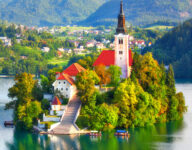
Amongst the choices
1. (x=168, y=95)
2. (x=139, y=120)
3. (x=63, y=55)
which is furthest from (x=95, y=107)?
(x=63, y=55)

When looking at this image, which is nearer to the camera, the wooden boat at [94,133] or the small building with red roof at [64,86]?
the wooden boat at [94,133]

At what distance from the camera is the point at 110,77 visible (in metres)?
72.9

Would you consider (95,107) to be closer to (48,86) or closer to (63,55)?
(48,86)

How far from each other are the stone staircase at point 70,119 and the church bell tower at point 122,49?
9.55m

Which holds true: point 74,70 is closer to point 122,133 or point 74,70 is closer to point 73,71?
point 73,71

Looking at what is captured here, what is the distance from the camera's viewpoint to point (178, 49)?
16712 cm

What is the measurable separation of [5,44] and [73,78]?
12611 centimetres

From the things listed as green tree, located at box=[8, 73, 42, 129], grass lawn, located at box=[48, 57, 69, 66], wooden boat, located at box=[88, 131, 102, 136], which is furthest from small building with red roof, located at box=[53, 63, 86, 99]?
grass lawn, located at box=[48, 57, 69, 66]

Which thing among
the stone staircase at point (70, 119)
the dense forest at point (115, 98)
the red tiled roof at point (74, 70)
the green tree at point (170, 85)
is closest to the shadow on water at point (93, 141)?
the stone staircase at point (70, 119)

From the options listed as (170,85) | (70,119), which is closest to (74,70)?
(70,119)

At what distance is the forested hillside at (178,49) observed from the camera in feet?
484

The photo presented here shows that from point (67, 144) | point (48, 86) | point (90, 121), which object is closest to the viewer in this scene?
point (67, 144)

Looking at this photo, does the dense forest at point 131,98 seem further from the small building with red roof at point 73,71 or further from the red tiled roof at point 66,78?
the small building with red roof at point 73,71

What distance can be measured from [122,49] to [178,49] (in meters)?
95.4
